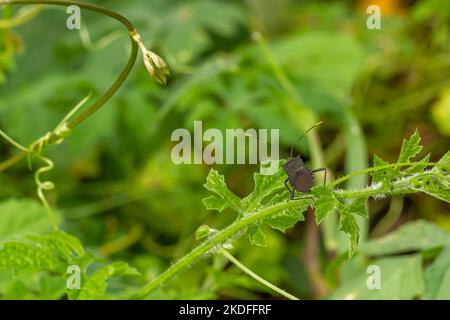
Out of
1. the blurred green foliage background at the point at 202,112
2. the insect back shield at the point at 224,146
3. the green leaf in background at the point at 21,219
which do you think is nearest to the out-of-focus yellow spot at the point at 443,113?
the blurred green foliage background at the point at 202,112

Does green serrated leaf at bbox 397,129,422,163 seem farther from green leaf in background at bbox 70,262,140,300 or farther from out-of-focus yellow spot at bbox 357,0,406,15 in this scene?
out-of-focus yellow spot at bbox 357,0,406,15

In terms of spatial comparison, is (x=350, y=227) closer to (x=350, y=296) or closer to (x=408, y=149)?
(x=408, y=149)

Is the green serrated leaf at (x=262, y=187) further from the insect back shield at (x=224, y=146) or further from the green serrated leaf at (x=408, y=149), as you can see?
the insect back shield at (x=224, y=146)

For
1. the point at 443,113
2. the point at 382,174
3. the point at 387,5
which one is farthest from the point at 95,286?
the point at 387,5

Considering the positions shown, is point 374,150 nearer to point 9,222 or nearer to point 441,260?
point 441,260

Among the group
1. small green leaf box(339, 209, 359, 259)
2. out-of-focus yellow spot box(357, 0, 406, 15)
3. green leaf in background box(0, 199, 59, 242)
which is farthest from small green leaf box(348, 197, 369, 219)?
out-of-focus yellow spot box(357, 0, 406, 15)
